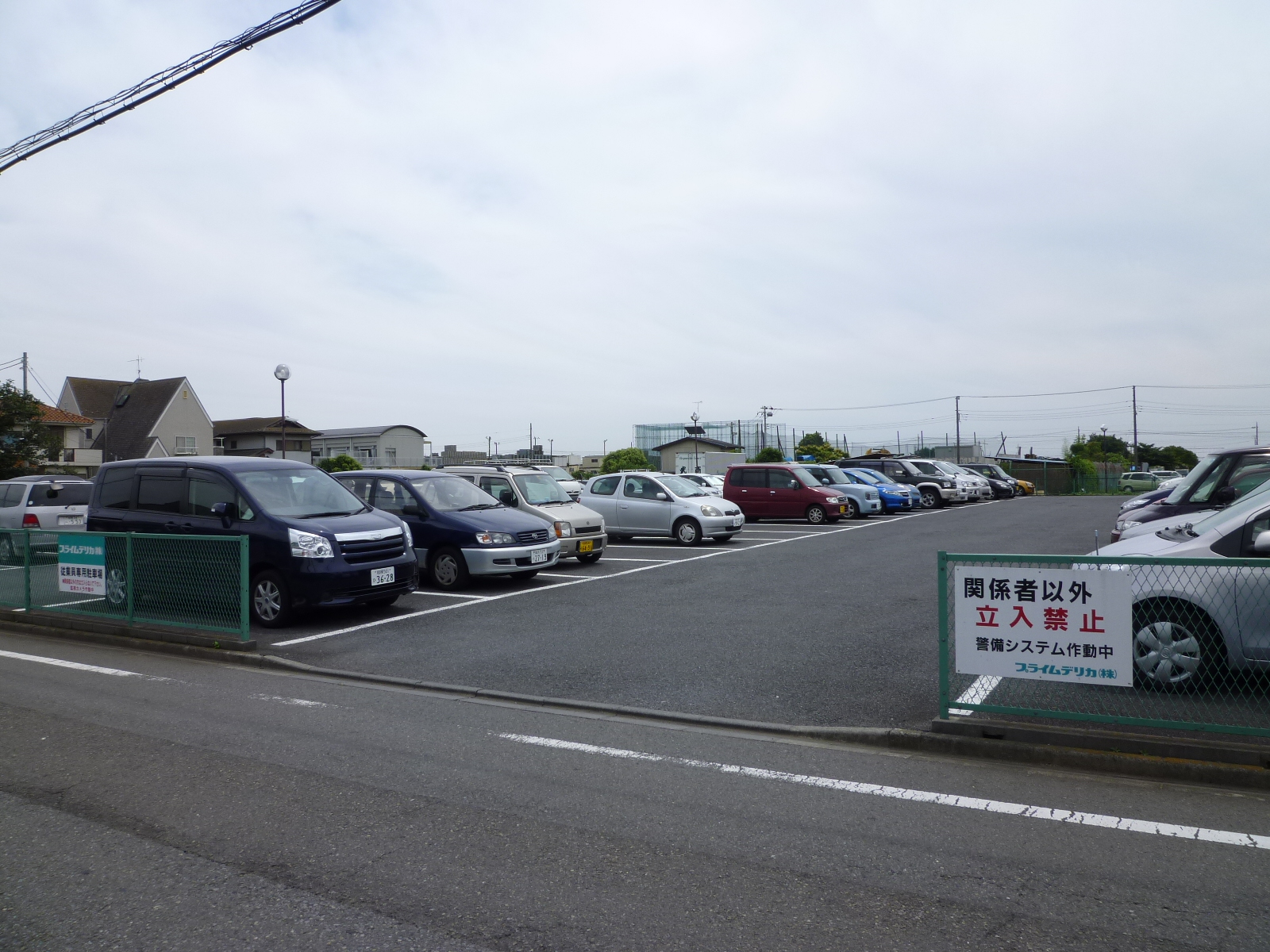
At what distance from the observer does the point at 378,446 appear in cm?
6644

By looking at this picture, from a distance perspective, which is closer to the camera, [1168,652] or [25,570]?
[1168,652]

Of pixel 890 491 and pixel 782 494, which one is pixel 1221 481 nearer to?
pixel 782 494

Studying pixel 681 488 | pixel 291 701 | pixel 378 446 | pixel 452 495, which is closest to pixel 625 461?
pixel 378 446

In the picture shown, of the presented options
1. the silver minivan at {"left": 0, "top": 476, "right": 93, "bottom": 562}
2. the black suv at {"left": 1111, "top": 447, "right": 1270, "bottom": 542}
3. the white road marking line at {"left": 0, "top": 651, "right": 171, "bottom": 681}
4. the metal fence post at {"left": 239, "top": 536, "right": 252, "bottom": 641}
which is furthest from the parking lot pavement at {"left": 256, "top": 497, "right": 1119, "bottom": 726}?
the silver minivan at {"left": 0, "top": 476, "right": 93, "bottom": 562}

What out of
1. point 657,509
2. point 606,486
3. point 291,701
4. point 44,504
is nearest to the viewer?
point 291,701

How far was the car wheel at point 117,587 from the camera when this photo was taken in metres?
10.2

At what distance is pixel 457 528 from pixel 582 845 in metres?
8.94

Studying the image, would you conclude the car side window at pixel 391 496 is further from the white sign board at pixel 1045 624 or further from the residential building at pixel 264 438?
the residential building at pixel 264 438

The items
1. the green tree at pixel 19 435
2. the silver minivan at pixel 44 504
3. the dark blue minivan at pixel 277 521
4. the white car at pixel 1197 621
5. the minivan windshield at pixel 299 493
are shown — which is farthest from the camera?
the green tree at pixel 19 435

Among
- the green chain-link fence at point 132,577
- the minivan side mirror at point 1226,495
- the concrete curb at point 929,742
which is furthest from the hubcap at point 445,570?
the minivan side mirror at point 1226,495

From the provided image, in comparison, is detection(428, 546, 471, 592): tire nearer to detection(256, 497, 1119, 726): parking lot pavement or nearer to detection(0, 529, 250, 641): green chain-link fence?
detection(256, 497, 1119, 726): parking lot pavement

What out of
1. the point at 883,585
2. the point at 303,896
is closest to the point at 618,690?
the point at 303,896

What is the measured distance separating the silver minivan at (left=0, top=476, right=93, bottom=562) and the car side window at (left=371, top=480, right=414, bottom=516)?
8.50 meters

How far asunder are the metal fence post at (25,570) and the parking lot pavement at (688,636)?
3.71 m
